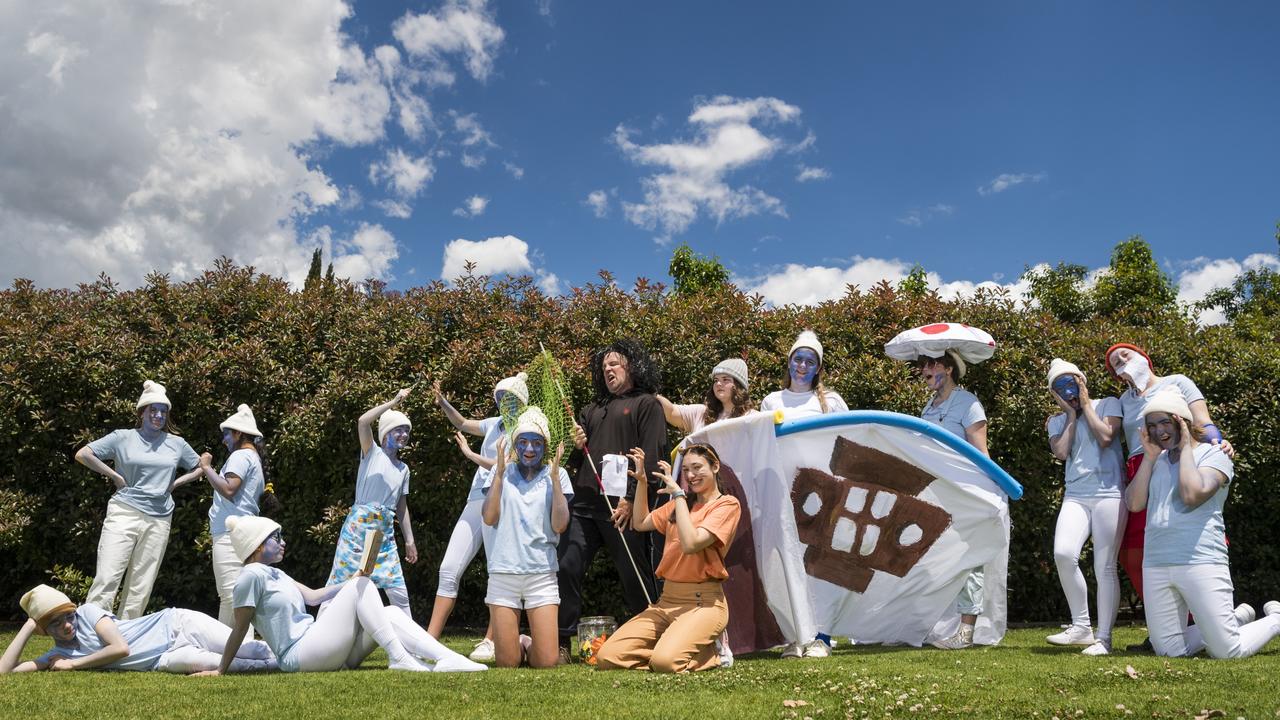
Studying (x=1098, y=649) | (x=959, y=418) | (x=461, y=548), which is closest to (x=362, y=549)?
(x=461, y=548)

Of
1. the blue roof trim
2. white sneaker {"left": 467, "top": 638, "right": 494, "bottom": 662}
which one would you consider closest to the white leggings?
white sneaker {"left": 467, "top": 638, "right": 494, "bottom": 662}

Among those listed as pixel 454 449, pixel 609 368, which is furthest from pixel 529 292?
pixel 609 368

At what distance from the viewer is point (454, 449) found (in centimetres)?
806

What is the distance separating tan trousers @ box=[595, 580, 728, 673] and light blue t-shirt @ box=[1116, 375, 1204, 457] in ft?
10.6

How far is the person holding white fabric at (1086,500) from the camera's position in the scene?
6.16 m

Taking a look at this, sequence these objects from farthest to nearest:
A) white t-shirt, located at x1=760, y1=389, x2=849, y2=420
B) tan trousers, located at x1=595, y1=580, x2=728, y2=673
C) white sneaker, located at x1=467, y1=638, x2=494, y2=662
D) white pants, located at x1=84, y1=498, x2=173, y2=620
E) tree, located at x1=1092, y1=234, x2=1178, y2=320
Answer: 1. tree, located at x1=1092, y1=234, x2=1178, y2=320
2. white pants, located at x1=84, y1=498, x2=173, y2=620
3. white t-shirt, located at x1=760, y1=389, x2=849, y2=420
4. white sneaker, located at x1=467, y1=638, x2=494, y2=662
5. tan trousers, located at x1=595, y1=580, x2=728, y2=673

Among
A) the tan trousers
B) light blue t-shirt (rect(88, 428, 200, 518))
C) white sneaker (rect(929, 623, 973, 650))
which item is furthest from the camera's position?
light blue t-shirt (rect(88, 428, 200, 518))

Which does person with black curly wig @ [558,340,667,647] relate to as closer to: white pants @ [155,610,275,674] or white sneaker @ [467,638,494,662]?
white sneaker @ [467,638,494,662]

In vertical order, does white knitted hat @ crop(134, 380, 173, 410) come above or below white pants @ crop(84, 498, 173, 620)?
above

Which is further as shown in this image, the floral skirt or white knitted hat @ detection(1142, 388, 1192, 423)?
the floral skirt

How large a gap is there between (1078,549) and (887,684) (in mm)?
2438

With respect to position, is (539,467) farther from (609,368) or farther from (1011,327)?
(1011,327)

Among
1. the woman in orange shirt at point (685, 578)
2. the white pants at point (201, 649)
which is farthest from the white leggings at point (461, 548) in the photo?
the woman in orange shirt at point (685, 578)

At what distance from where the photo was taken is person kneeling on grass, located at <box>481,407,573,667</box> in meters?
5.85
